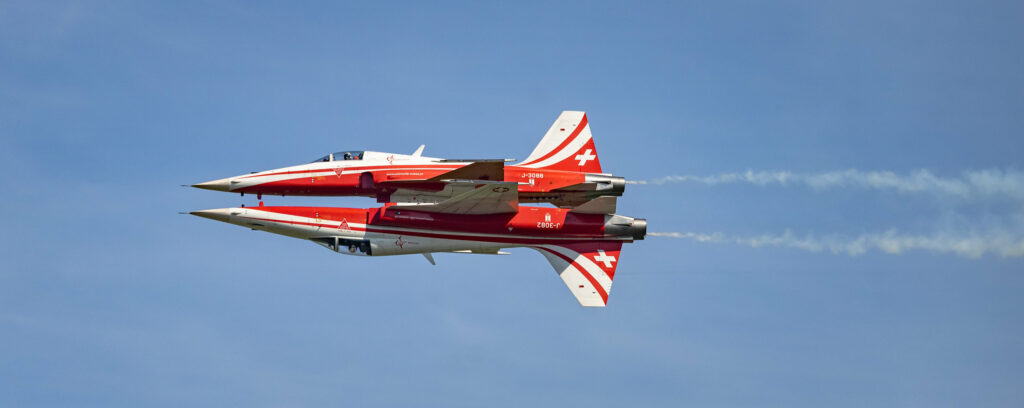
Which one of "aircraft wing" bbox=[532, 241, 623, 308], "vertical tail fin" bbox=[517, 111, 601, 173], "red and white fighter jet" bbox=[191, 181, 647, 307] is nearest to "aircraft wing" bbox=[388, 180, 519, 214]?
"red and white fighter jet" bbox=[191, 181, 647, 307]

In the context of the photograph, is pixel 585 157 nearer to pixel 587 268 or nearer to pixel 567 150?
pixel 567 150

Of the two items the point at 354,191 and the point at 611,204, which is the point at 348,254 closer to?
the point at 354,191

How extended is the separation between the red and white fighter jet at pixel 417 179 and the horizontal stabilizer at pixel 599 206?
54 centimetres

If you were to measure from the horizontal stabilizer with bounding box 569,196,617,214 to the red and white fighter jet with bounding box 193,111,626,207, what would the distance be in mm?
542

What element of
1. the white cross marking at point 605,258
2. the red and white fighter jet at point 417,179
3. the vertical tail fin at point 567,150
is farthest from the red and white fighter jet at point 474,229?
the vertical tail fin at point 567,150

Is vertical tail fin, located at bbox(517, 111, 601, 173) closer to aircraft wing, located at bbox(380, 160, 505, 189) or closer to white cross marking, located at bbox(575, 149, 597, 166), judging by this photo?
white cross marking, located at bbox(575, 149, 597, 166)

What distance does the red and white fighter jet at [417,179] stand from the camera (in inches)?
2128

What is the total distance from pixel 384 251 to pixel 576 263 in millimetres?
8243

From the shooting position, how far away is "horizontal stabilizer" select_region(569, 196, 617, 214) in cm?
5484

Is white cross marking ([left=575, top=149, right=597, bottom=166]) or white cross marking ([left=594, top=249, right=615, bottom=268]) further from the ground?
white cross marking ([left=575, top=149, right=597, bottom=166])

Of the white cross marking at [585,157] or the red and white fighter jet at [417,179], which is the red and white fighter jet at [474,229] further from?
the white cross marking at [585,157]

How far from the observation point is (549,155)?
56656mm

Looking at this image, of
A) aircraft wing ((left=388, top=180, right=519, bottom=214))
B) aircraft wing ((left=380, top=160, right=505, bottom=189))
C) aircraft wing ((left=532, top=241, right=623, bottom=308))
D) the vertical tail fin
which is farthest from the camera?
the vertical tail fin

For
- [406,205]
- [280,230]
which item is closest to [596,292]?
[406,205]
